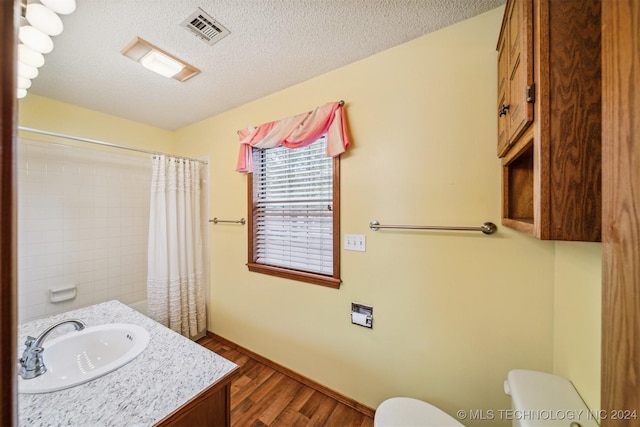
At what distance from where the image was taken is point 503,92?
38.4 inches

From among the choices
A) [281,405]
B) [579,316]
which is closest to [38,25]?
[281,405]

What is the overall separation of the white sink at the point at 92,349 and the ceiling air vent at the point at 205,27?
1624mm

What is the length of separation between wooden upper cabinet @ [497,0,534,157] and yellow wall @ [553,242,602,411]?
499 millimetres

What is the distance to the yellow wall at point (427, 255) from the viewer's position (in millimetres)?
1126

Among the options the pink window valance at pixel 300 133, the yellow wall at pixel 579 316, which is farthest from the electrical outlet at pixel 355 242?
the yellow wall at pixel 579 316

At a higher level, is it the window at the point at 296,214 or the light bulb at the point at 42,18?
the light bulb at the point at 42,18

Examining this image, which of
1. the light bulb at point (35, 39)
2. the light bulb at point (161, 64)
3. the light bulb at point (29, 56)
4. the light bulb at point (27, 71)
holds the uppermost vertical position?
the light bulb at point (161, 64)

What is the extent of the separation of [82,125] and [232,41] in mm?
1893

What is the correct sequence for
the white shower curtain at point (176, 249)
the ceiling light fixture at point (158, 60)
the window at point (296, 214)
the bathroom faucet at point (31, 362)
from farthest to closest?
the white shower curtain at point (176, 249) → the window at point (296, 214) → the ceiling light fixture at point (158, 60) → the bathroom faucet at point (31, 362)

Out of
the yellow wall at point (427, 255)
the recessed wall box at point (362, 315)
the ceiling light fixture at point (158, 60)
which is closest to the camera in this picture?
the yellow wall at point (427, 255)

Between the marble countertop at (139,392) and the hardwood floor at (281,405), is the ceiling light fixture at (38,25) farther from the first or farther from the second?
the hardwood floor at (281,405)

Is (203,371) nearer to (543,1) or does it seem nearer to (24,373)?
(24,373)

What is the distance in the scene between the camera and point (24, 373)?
86 cm

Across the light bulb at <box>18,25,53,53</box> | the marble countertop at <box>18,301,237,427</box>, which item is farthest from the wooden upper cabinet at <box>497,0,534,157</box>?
the light bulb at <box>18,25,53,53</box>
